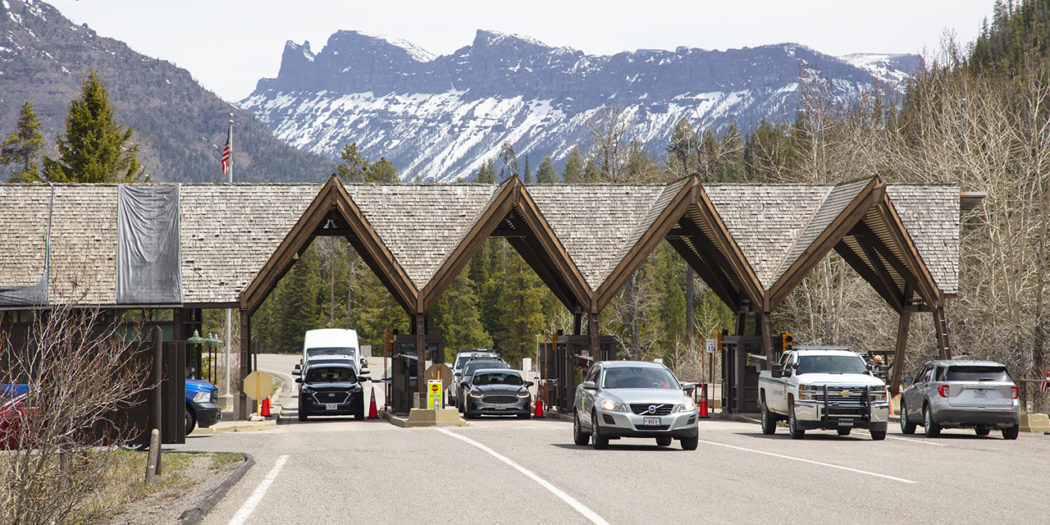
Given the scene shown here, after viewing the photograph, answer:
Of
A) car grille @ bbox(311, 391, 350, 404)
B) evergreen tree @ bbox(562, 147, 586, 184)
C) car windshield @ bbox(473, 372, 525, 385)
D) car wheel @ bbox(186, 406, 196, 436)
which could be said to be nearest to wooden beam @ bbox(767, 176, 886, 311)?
car windshield @ bbox(473, 372, 525, 385)

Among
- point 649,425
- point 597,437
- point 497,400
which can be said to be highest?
point 649,425

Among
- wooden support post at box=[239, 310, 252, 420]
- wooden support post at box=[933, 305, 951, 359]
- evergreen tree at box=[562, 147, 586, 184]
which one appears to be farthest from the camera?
evergreen tree at box=[562, 147, 586, 184]

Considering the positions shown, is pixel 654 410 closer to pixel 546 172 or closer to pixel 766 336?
pixel 766 336

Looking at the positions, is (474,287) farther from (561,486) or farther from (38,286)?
(561,486)

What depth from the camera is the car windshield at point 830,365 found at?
→ 2477 centimetres

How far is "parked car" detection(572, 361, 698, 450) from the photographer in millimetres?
20125

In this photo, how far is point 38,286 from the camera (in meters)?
32.8

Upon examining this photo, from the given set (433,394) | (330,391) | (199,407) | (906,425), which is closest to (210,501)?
(199,407)

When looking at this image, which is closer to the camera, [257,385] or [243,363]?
[257,385]

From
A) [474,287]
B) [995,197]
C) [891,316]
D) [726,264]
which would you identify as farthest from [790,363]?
[474,287]

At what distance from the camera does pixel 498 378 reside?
3722cm

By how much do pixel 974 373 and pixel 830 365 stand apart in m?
3.24

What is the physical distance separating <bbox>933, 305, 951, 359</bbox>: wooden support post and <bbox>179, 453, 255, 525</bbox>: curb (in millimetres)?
24918

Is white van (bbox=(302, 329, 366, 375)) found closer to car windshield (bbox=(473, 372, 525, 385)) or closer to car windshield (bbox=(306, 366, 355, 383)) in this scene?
car windshield (bbox=(473, 372, 525, 385))
